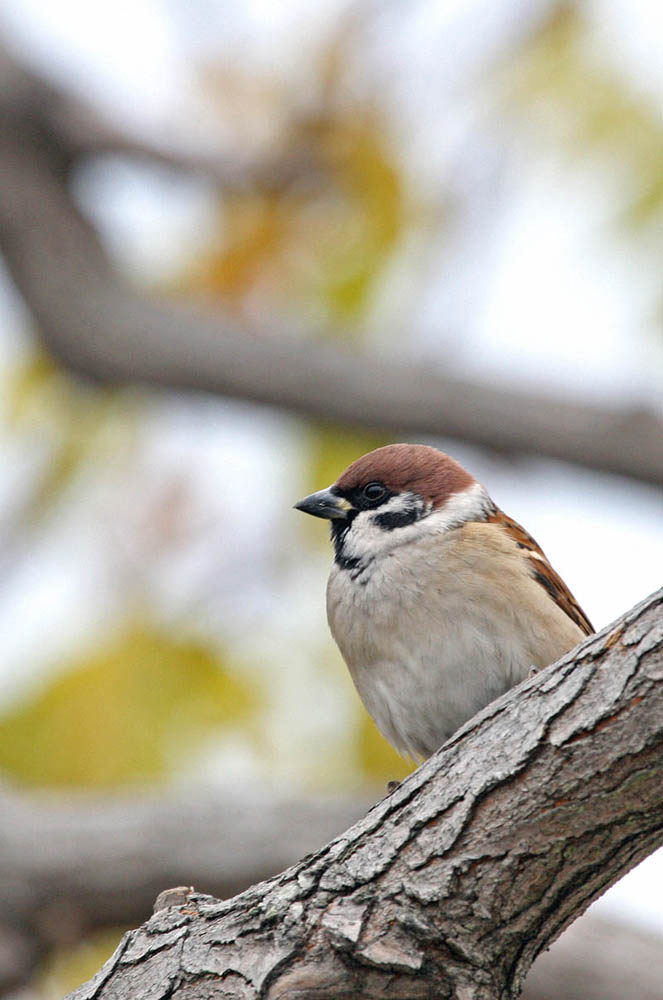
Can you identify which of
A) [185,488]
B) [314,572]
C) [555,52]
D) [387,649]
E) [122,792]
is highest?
Answer: [555,52]

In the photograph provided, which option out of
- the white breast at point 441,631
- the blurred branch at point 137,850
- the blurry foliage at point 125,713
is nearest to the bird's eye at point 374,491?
the white breast at point 441,631

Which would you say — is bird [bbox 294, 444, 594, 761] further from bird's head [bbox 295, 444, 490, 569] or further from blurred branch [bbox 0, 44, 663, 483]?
blurred branch [bbox 0, 44, 663, 483]

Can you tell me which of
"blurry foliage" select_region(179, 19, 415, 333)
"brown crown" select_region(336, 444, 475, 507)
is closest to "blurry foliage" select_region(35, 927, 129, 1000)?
"brown crown" select_region(336, 444, 475, 507)

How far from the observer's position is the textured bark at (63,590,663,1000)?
6.59 ft

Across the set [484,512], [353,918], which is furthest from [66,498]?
[353,918]

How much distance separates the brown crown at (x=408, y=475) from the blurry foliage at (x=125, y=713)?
5.50 ft

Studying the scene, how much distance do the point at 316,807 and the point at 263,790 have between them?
314mm

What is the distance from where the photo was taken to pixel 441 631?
3191 mm

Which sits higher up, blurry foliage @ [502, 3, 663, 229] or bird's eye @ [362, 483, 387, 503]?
blurry foliage @ [502, 3, 663, 229]

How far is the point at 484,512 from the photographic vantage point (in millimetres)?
3561

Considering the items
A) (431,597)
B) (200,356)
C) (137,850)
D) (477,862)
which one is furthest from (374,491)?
(137,850)

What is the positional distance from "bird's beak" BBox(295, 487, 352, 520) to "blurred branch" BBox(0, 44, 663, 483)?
111 centimetres

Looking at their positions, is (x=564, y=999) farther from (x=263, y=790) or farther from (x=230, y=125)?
(x=230, y=125)

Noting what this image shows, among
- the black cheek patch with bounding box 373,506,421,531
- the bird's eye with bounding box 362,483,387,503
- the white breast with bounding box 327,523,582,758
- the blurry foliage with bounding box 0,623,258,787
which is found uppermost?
the blurry foliage with bounding box 0,623,258,787
